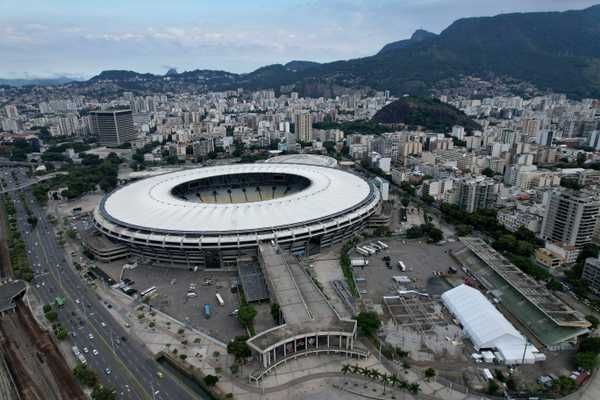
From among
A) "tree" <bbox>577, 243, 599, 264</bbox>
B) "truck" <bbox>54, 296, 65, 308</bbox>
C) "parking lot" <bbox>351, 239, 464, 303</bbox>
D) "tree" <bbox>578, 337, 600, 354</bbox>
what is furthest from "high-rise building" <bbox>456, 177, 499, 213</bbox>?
"truck" <bbox>54, 296, 65, 308</bbox>

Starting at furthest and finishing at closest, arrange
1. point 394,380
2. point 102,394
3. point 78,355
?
point 78,355, point 394,380, point 102,394

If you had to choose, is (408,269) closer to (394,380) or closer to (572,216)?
(394,380)

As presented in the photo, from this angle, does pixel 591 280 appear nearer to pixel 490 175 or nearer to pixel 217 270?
pixel 217 270

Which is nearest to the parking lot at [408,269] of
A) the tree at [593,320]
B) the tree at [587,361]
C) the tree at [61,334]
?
the tree at [593,320]

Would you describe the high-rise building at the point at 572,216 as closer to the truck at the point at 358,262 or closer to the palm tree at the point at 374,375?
the truck at the point at 358,262

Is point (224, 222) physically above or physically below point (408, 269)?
above

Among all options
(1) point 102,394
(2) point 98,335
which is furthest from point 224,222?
(1) point 102,394
